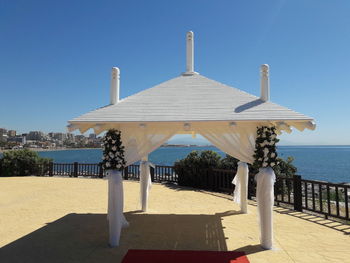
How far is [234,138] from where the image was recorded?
209 inches

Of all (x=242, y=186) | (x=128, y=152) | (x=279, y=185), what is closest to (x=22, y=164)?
(x=128, y=152)

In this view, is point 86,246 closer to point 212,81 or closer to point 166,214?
point 166,214

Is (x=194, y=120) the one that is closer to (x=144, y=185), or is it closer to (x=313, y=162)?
(x=144, y=185)

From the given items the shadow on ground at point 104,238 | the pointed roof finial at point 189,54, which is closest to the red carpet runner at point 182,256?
the shadow on ground at point 104,238

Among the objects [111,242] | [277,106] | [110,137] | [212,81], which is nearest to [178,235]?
[111,242]

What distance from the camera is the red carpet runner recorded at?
4078 millimetres

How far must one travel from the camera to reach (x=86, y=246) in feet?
15.7

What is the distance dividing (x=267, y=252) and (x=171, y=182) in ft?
28.2

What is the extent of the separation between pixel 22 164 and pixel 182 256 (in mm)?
15094

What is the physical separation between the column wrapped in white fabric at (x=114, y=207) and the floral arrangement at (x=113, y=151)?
15 centimetres

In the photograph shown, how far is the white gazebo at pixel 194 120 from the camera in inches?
187

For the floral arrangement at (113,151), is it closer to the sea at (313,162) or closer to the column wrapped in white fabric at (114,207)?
the column wrapped in white fabric at (114,207)

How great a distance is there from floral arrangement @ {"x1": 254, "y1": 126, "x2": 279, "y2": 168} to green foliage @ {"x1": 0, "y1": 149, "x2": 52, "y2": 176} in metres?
15.2

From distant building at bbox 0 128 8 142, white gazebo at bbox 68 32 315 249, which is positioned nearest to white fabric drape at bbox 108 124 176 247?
white gazebo at bbox 68 32 315 249
